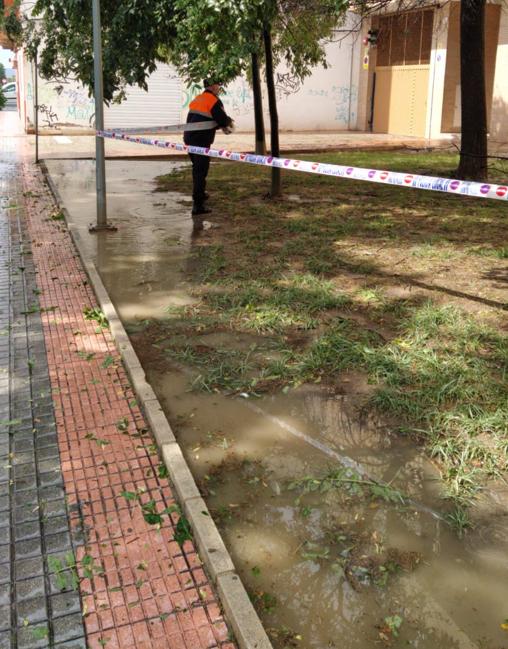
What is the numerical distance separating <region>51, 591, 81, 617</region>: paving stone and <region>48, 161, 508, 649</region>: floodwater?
0.68 m

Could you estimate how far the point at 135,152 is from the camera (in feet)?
65.0

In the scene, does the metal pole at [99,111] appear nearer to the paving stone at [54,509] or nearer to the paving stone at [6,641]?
the paving stone at [54,509]

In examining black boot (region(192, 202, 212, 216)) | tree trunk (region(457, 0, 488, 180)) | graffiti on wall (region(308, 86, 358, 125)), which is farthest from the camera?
graffiti on wall (region(308, 86, 358, 125))

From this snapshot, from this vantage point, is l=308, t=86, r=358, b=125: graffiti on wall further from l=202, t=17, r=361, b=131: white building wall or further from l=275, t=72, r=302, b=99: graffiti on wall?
l=275, t=72, r=302, b=99: graffiti on wall

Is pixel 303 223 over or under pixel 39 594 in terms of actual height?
over

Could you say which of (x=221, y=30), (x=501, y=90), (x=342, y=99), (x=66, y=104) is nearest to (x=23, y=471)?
(x=221, y=30)

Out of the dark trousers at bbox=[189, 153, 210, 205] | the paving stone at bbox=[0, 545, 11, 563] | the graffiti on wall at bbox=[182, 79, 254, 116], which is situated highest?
the graffiti on wall at bbox=[182, 79, 254, 116]

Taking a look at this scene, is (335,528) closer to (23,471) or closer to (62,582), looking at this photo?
(62,582)

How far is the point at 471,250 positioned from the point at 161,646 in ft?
21.4

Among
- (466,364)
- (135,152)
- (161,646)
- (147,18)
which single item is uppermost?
(147,18)

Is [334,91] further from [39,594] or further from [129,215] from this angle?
[39,594]

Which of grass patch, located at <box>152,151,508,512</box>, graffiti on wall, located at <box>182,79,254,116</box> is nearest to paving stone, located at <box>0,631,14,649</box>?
grass patch, located at <box>152,151,508,512</box>

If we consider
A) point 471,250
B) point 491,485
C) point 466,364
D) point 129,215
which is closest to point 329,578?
point 491,485

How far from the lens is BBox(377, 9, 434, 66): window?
25094 millimetres
